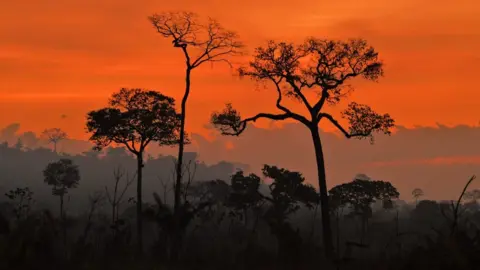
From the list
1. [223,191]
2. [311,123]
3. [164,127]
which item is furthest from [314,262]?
[223,191]

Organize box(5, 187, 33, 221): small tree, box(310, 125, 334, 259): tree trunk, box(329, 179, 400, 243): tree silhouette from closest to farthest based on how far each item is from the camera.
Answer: box(310, 125, 334, 259): tree trunk
box(5, 187, 33, 221): small tree
box(329, 179, 400, 243): tree silhouette

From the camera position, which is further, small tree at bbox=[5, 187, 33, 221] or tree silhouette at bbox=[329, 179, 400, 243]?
tree silhouette at bbox=[329, 179, 400, 243]

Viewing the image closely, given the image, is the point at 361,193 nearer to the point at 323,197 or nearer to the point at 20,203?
the point at 20,203

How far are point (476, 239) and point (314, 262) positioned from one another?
682cm

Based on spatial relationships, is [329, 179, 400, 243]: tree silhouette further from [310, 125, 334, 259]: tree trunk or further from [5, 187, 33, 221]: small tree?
[310, 125, 334, 259]: tree trunk

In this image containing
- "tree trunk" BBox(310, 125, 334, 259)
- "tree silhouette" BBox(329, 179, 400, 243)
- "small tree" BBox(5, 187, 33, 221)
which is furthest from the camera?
"tree silhouette" BBox(329, 179, 400, 243)

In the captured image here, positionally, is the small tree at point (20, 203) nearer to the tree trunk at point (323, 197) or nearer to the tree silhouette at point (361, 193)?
the tree trunk at point (323, 197)

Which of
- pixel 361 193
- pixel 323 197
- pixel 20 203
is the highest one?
pixel 323 197

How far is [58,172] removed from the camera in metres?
99.5

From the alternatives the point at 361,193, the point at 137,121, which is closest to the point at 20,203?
the point at 137,121

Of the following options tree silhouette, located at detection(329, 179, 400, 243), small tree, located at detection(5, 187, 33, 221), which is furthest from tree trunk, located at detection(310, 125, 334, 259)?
tree silhouette, located at detection(329, 179, 400, 243)

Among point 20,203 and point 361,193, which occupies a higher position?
point 361,193

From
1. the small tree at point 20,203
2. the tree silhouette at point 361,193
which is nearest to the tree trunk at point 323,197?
the small tree at point 20,203

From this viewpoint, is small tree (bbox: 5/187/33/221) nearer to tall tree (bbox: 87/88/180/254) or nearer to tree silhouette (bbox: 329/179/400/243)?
tall tree (bbox: 87/88/180/254)
